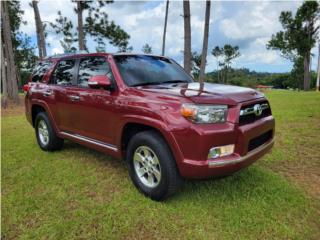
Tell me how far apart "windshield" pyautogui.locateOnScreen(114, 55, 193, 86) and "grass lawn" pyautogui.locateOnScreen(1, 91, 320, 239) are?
150 centimetres

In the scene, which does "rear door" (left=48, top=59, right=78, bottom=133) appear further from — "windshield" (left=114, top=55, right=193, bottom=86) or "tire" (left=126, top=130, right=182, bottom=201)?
"tire" (left=126, top=130, right=182, bottom=201)

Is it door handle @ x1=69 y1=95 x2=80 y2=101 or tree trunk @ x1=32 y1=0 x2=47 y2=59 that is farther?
tree trunk @ x1=32 y1=0 x2=47 y2=59

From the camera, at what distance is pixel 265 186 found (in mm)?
3863

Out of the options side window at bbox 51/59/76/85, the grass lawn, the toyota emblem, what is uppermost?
side window at bbox 51/59/76/85

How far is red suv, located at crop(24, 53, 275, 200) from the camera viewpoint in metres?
3.08

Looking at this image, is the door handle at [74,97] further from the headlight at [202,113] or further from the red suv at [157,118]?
the headlight at [202,113]

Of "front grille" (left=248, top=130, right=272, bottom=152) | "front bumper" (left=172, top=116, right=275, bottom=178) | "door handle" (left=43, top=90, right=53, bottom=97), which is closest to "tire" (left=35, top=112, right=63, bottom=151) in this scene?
"door handle" (left=43, top=90, right=53, bottom=97)

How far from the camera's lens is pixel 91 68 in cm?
455

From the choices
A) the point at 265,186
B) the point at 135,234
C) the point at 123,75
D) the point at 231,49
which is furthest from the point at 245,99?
the point at 231,49

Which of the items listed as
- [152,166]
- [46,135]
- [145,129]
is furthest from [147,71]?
[46,135]

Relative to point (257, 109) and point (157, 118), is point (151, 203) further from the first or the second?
point (257, 109)

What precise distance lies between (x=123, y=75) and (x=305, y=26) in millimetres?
32760

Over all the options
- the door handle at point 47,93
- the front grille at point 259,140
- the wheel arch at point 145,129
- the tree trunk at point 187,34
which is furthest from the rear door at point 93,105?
the tree trunk at point 187,34

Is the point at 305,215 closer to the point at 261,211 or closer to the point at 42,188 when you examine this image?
the point at 261,211
